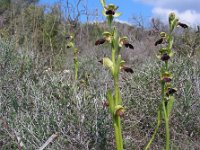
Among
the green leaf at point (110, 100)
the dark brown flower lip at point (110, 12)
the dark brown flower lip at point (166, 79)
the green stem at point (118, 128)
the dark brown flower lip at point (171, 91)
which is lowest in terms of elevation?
the green stem at point (118, 128)

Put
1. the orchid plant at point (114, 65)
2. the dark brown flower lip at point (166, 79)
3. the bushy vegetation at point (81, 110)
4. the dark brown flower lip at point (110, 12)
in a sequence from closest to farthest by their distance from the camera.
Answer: the orchid plant at point (114, 65) < the dark brown flower lip at point (110, 12) < the dark brown flower lip at point (166, 79) < the bushy vegetation at point (81, 110)

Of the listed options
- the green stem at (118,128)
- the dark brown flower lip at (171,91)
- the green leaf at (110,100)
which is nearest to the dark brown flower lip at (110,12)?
the green leaf at (110,100)

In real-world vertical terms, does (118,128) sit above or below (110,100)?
below

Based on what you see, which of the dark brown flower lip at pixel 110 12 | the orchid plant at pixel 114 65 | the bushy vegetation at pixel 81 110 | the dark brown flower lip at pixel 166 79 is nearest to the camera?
the orchid plant at pixel 114 65

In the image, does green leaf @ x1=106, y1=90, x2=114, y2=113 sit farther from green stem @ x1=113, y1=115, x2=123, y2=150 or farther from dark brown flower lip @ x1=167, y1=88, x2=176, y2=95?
dark brown flower lip @ x1=167, y1=88, x2=176, y2=95

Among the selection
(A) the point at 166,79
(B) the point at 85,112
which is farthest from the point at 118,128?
(B) the point at 85,112

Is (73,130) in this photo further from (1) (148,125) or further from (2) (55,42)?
(2) (55,42)

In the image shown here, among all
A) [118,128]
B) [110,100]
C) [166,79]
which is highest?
[166,79]

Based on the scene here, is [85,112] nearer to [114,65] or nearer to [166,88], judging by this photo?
[166,88]

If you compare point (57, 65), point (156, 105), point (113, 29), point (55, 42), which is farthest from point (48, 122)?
point (55, 42)

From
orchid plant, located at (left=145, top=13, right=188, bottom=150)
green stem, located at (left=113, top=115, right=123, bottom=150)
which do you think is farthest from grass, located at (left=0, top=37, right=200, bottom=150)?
green stem, located at (left=113, top=115, right=123, bottom=150)

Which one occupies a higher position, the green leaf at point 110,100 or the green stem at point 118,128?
the green leaf at point 110,100

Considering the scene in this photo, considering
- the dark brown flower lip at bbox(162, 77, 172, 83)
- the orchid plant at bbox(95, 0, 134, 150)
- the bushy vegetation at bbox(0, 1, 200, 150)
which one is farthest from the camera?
the bushy vegetation at bbox(0, 1, 200, 150)

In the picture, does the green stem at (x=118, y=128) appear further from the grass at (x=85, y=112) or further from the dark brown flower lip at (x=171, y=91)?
the dark brown flower lip at (x=171, y=91)
